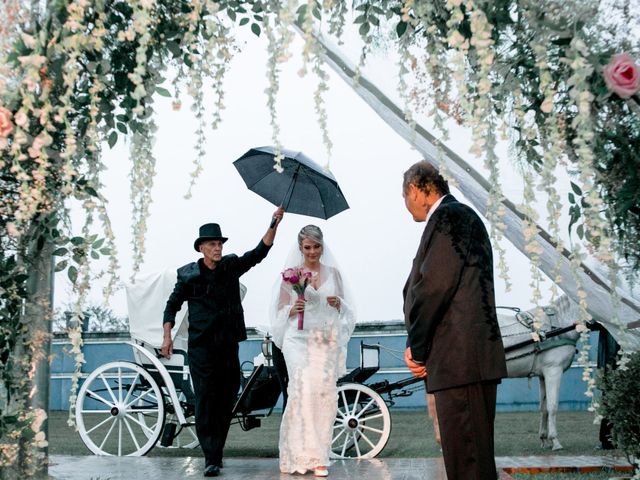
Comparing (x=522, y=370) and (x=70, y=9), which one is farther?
(x=522, y=370)

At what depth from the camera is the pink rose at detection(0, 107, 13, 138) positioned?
2.31 m

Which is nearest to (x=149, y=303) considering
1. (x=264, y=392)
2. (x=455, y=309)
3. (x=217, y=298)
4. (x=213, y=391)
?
(x=264, y=392)

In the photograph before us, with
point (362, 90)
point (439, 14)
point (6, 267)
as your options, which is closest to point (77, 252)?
point (6, 267)

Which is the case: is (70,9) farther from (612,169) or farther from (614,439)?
(614,439)

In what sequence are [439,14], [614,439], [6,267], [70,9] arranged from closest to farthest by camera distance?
[70,9], [439,14], [6,267], [614,439]

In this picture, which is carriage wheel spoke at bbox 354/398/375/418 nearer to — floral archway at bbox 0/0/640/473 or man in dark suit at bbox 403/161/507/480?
man in dark suit at bbox 403/161/507/480

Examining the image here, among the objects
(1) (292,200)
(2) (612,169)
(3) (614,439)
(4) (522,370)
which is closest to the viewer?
(2) (612,169)

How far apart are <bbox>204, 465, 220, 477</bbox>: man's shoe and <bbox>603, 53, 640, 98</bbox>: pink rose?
13.9 ft

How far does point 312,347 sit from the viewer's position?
21.0 feet

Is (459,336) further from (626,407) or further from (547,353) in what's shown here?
(547,353)

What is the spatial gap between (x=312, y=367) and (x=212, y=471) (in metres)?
1.10

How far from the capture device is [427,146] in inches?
191

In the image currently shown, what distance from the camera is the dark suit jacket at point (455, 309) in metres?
3.30

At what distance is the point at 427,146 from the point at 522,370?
4344 mm
